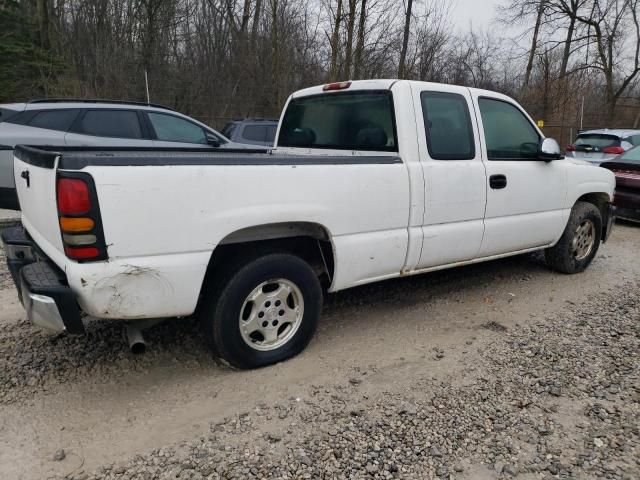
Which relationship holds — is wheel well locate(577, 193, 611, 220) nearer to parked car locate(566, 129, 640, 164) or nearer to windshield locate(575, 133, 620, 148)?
parked car locate(566, 129, 640, 164)

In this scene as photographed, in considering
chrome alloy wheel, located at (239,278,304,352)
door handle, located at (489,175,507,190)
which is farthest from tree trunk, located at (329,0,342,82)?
chrome alloy wheel, located at (239,278,304,352)

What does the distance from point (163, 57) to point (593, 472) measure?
731 inches

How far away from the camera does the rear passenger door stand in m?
7.47

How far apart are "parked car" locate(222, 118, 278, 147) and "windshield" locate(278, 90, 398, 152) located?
6.18m

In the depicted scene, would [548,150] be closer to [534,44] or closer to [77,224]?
[77,224]

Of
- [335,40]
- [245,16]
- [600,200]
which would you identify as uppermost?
[245,16]

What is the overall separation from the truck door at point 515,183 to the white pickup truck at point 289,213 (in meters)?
0.02

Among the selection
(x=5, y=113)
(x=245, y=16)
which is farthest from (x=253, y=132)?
(x=245, y=16)

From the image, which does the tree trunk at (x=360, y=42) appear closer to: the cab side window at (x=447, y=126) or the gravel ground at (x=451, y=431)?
the cab side window at (x=447, y=126)

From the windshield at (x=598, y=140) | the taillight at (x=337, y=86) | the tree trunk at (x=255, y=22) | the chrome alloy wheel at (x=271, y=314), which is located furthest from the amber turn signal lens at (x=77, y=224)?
the tree trunk at (x=255, y=22)

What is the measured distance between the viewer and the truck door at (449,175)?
3.95 m

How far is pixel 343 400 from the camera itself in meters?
3.07

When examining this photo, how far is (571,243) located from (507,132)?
1676mm

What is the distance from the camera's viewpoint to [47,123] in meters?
7.28
